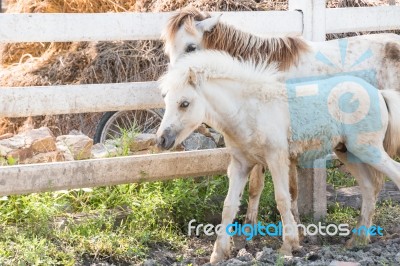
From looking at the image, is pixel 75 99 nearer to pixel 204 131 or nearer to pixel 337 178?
pixel 204 131

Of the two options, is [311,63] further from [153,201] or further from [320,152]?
[153,201]

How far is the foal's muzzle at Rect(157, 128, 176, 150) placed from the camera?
496 centimetres

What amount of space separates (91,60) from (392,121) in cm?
425

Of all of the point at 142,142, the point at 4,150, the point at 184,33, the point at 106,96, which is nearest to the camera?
the point at 106,96

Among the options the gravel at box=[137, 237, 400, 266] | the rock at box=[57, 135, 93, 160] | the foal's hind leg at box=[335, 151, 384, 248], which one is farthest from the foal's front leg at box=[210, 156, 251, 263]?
the rock at box=[57, 135, 93, 160]

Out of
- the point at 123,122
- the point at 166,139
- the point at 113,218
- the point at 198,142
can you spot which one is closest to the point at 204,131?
the point at 198,142

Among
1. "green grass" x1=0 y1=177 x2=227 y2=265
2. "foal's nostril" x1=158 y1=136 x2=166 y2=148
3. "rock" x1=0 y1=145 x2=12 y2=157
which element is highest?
"foal's nostril" x1=158 y1=136 x2=166 y2=148

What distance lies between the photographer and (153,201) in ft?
19.9

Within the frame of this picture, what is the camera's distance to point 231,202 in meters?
5.40

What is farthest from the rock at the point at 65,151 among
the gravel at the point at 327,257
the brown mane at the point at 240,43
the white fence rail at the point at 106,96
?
the gravel at the point at 327,257

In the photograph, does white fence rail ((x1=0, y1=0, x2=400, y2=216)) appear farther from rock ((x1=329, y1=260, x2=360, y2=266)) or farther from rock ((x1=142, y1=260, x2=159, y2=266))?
rock ((x1=329, y1=260, x2=360, y2=266))

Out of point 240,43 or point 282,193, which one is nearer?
point 282,193

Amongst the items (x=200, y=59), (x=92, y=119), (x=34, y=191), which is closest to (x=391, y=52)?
(x=200, y=59)

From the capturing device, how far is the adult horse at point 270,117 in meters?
5.13
